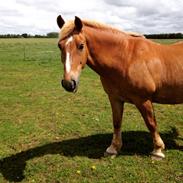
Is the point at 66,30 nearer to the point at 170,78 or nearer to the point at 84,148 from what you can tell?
the point at 170,78

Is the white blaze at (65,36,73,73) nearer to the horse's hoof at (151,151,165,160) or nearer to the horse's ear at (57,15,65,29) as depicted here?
the horse's ear at (57,15,65,29)

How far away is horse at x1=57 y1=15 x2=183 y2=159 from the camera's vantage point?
5004 millimetres

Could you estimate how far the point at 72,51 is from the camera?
486cm

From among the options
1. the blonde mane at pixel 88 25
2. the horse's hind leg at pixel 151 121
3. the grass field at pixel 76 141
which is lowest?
the grass field at pixel 76 141

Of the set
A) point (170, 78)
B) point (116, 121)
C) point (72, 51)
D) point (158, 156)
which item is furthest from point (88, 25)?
point (158, 156)

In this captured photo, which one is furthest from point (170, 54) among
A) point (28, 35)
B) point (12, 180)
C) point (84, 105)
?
point (28, 35)

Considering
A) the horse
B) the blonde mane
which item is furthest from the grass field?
the blonde mane

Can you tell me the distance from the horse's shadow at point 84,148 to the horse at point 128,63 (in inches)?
25.0

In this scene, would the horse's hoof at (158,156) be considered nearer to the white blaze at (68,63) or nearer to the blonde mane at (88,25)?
the blonde mane at (88,25)

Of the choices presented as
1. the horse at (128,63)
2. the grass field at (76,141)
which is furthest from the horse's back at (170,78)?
the grass field at (76,141)

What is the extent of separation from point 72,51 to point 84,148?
2361 mm

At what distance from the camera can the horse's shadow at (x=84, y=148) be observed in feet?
19.2

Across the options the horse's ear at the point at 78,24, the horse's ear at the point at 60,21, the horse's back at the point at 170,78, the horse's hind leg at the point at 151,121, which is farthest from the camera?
the horse's back at the point at 170,78

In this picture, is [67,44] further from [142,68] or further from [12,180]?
[12,180]
